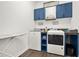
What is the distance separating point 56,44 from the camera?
4.12m

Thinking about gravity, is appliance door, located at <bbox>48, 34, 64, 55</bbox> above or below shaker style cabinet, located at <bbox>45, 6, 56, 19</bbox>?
below

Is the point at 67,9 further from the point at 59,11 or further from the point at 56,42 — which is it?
the point at 56,42

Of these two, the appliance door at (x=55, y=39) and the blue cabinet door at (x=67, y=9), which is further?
the blue cabinet door at (x=67, y=9)

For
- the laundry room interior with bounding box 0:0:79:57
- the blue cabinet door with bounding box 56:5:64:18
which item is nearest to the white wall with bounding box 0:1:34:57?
the laundry room interior with bounding box 0:0:79:57

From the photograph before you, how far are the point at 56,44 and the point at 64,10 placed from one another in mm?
1331

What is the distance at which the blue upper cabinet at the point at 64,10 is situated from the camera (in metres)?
4.20

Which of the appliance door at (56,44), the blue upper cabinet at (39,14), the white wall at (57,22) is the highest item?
the blue upper cabinet at (39,14)

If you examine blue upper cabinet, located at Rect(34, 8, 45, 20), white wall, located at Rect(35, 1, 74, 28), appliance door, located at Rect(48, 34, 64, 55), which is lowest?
appliance door, located at Rect(48, 34, 64, 55)

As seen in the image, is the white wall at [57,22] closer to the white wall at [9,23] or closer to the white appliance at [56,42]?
the white appliance at [56,42]

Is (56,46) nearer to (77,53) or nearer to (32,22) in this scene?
(77,53)

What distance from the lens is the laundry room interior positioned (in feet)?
9.98

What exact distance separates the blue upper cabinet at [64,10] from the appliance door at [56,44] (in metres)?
0.87

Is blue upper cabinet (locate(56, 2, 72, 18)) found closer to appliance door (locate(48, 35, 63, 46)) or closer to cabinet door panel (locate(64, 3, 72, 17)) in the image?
cabinet door panel (locate(64, 3, 72, 17))

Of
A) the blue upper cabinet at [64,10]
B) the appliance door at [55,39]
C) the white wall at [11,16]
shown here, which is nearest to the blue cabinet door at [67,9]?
the blue upper cabinet at [64,10]
